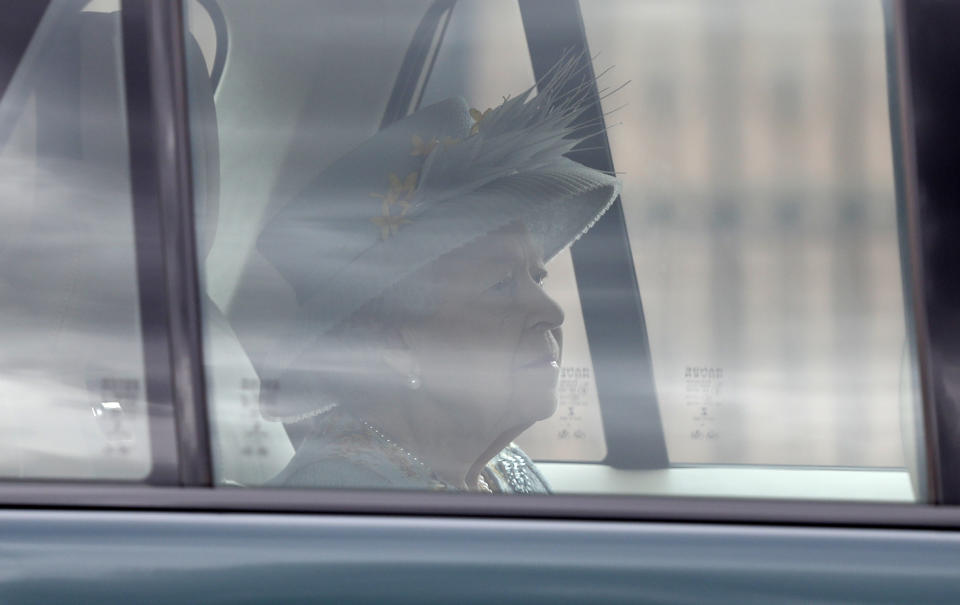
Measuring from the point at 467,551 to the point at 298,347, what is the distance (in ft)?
1.07

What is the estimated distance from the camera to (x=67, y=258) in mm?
1358

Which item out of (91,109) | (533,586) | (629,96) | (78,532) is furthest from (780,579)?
(91,109)

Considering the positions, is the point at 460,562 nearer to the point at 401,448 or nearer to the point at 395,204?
the point at 401,448

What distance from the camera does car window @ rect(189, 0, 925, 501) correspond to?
1319 millimetres

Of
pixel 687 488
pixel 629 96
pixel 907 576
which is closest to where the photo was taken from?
pixel 907 576

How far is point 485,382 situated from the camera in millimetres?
1371

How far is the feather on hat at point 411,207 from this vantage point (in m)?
1.37

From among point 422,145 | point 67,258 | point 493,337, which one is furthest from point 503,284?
point 67,258

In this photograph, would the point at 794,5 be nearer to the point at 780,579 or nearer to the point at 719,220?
the point at 719,220

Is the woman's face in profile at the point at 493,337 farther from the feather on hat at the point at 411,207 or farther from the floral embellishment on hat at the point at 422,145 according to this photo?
the floral embellishment on hat at the point at 422,145

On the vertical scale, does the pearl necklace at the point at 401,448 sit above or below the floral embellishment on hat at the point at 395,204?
below

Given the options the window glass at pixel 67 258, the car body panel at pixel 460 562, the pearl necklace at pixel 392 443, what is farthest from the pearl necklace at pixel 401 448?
the window glass at pixel 67 258

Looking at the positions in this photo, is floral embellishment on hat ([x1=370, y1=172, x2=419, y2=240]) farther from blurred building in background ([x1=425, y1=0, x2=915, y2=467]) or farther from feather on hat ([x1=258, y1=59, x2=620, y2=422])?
blurred building in background ([x1=425, y1=0, x2=915, y2=467])

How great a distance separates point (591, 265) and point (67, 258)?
64cm
